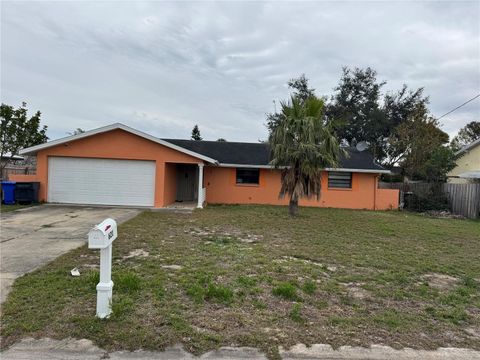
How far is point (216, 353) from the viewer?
338cm

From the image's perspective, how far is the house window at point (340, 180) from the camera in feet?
64.5

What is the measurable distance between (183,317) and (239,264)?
243 cm

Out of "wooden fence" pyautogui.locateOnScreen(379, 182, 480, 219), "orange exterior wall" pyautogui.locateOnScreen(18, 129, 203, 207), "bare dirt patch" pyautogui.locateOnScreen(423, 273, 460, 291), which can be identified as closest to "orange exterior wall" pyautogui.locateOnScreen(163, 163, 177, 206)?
"orange exterior wall" pyautogui.locateOnScreen(18, 129, 203, 207)

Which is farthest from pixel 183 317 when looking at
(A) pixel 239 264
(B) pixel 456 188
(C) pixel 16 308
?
(B) pixel 456 188

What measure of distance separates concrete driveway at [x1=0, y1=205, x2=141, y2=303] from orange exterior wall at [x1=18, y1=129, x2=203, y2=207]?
1.63 m

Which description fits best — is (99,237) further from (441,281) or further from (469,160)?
(469,160)

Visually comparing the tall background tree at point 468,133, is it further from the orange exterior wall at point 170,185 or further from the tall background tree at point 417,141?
the orange exterior wall at point 170,185

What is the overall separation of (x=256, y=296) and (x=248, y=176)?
14947mm

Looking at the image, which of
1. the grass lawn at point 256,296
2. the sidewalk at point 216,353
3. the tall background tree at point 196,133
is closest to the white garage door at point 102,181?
the grass lawn at point 256,296

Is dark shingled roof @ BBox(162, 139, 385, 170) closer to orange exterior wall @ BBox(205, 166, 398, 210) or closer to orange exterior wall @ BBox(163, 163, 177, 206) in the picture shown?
orange exterior wall @ BBox(205, 166, 398, 210)

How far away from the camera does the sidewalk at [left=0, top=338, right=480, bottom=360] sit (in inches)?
128

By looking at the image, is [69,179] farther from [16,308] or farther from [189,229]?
[16,308]

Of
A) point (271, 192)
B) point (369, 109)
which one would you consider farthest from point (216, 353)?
point (369, 109)

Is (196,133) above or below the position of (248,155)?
above
